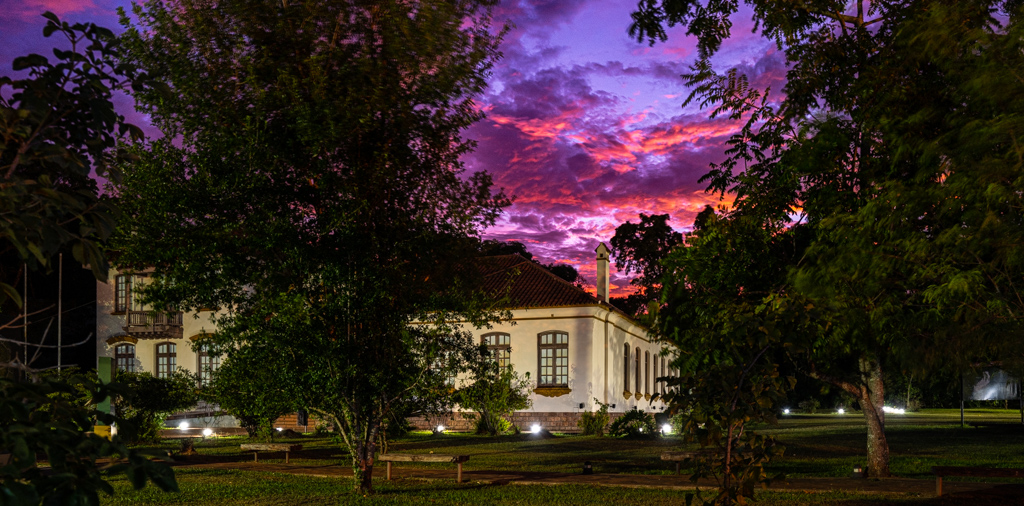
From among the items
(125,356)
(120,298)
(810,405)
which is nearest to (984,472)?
(125,356)

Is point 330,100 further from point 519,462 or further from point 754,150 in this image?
point 519,462

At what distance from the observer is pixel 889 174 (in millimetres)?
11664

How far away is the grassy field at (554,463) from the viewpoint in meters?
12.4

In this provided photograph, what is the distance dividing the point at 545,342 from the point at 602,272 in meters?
4.09

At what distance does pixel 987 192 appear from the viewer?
5.90 m

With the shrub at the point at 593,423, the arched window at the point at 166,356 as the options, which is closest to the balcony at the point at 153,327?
the arched window at the point at 166,356

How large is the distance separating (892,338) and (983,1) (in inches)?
209

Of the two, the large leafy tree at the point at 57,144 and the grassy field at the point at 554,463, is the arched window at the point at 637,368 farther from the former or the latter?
the large leafy tree at the point at 57,144

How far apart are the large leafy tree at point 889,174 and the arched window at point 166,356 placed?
93.7 feet

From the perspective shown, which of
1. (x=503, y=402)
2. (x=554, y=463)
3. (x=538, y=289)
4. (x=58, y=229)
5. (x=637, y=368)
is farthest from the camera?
(x=637, y=368)

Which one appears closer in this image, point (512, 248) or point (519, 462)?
point (519, 462)

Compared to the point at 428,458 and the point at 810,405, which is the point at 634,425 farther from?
the point at 810,405

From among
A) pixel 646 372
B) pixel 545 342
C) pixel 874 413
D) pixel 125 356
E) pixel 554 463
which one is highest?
pixel 545 342

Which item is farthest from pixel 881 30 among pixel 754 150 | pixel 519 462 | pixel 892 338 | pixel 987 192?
pixel 519 462
